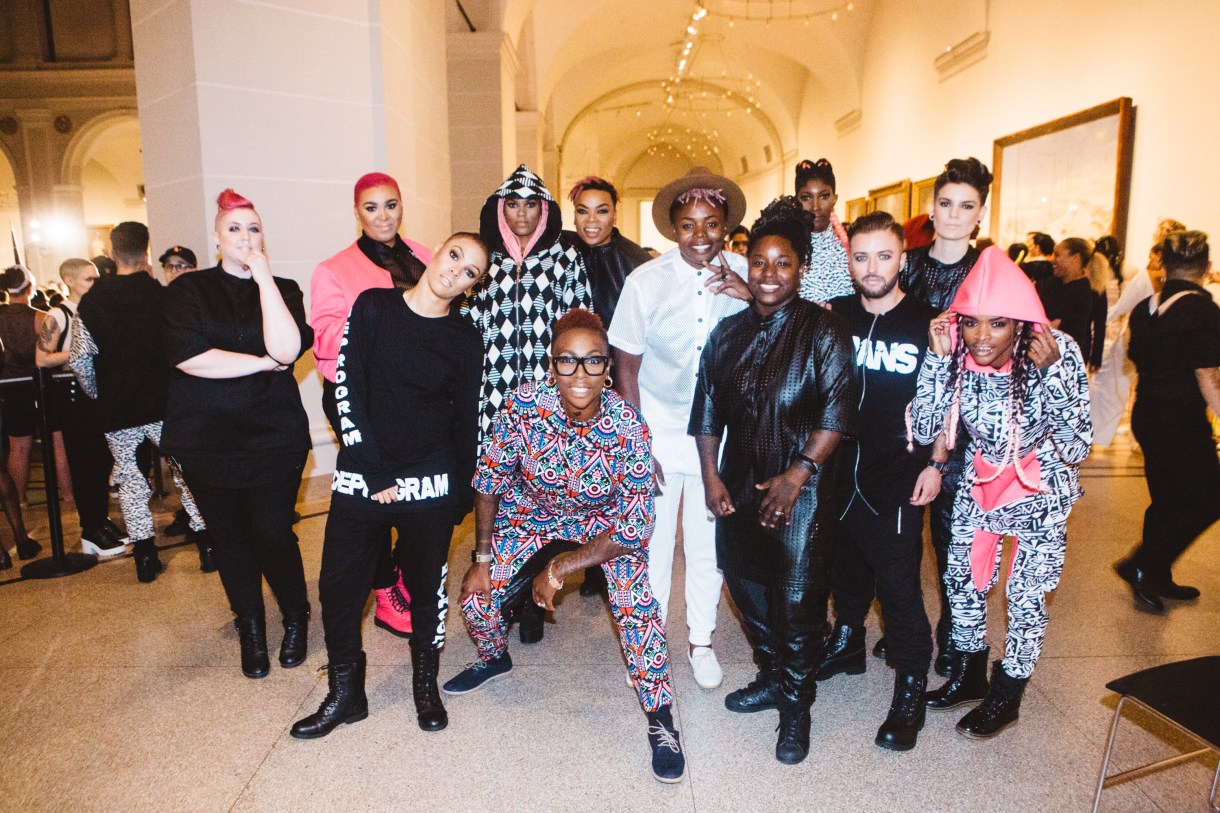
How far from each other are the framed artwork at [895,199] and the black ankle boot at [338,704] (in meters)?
10.7

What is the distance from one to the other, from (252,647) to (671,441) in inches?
70.8

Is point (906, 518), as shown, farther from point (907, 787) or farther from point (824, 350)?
point (907, 787)

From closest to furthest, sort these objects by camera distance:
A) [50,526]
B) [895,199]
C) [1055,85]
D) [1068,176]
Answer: [50,526] < [1068,176] < [1055,85] < [895,199]

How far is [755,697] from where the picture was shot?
8.54 feet

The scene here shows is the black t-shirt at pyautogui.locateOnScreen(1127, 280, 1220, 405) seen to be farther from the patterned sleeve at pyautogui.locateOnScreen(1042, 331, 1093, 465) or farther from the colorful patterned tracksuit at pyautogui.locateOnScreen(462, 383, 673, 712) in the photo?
the colorful patterned tracksuit at pyautogui.locateOnScreen(462, 383, 673, 712)

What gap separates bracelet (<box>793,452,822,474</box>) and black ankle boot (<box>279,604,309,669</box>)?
2.06m

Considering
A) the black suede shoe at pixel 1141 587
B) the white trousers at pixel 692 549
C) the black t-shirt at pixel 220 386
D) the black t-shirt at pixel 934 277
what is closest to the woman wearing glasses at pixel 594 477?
the white trousers at pixel 692 549

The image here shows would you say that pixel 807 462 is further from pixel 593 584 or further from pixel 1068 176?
pixel 1068 176

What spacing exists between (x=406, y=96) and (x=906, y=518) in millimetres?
4671

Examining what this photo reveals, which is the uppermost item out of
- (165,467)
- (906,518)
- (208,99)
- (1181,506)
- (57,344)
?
(208,99)

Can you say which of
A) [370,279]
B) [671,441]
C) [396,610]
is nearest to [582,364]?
[671,441]

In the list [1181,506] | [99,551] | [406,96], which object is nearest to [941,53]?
[406,96]

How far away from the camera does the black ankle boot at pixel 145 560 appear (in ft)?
12.4

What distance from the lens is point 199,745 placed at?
7.88 feet
